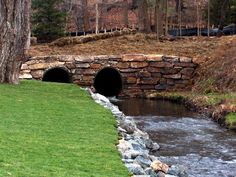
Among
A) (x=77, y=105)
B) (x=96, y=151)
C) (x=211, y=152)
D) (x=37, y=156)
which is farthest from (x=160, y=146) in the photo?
(x=37, y=156)

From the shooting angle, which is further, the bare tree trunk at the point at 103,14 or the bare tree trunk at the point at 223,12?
the bare tree trunk at the point at 103,14

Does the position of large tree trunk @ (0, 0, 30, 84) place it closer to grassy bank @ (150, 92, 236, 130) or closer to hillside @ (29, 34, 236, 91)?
grassy bank @ (150, 92, 236, 130)

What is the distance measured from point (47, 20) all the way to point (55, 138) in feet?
67.7

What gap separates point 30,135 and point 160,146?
13.1 ft

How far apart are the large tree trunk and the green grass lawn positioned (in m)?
2.65

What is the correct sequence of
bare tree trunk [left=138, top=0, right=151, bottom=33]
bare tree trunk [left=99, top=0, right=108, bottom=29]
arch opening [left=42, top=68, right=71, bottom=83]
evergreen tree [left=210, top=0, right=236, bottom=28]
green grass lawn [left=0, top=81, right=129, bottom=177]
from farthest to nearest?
bare tree trunk [left=99, top=0, right=108, bottom=29], evergreen tree [left=210, top=0, right=236, bottom=28], bare tree trunk [left=138, top=0, right=151, bottom=33], arch opening [left=42, top=68, right=71, bottom=83], green grass lawn [left=0, top=81, right=129, bottom=177]

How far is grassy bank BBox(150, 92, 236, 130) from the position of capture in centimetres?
1498

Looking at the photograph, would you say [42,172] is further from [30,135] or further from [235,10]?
[235,10]

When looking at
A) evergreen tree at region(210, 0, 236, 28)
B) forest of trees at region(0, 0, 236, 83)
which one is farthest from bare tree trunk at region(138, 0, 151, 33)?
evergreen tree at region(210, 0, 236, 28)

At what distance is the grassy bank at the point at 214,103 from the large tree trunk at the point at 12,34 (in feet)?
21.0

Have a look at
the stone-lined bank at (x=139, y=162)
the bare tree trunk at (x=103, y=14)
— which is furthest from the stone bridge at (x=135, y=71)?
the bare tree trunk at (x=103, y=14)

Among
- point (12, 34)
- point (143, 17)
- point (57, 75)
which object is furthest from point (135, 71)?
point (12, 34)

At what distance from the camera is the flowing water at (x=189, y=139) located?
9906mm

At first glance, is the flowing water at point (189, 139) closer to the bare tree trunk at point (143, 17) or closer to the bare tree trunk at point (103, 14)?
the bare tree trunk at point (143, 17)
